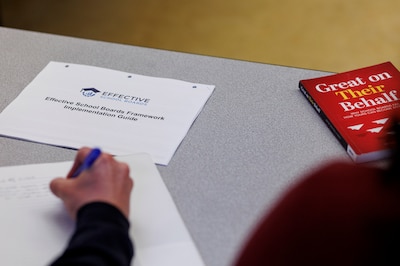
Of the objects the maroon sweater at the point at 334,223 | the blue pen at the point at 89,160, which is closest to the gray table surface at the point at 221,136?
the blue pen at the point at 89,160

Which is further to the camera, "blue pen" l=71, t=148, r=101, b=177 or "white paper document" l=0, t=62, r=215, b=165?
"white paper document" l=0, t=62, r=215, b=165

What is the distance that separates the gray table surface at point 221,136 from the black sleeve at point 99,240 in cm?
13

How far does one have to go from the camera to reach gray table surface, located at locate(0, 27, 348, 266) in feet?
3.12

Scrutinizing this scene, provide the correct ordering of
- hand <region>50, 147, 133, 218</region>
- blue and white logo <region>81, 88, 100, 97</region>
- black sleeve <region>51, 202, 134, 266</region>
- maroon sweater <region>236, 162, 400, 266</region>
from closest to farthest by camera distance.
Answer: maroon sweater <region>236, 162, 400, 266</region> < black sleeve <region>51, 202, 134, 266</region> < hand <region>50, 147, 133, 218</region> < blue and white logo <region>81, 88, 100, 97</region>

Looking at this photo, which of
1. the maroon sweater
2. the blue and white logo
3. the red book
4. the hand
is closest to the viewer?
the maroon sweater

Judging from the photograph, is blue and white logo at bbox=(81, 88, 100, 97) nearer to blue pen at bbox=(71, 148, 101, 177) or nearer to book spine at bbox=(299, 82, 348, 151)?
blue pen at bbox=(71, 148, 101, 177)

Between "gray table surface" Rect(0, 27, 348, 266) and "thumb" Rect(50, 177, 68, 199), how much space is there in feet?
0.36

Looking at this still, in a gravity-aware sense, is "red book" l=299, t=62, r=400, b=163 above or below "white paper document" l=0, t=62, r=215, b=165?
above

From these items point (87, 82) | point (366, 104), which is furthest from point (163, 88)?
point (366, 104)

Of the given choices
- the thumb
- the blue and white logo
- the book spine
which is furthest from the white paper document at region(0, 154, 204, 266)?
the book spine

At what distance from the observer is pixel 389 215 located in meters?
0.56

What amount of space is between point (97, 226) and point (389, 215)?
39 cm

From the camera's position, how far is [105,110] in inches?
46.4

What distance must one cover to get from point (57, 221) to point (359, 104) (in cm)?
60
